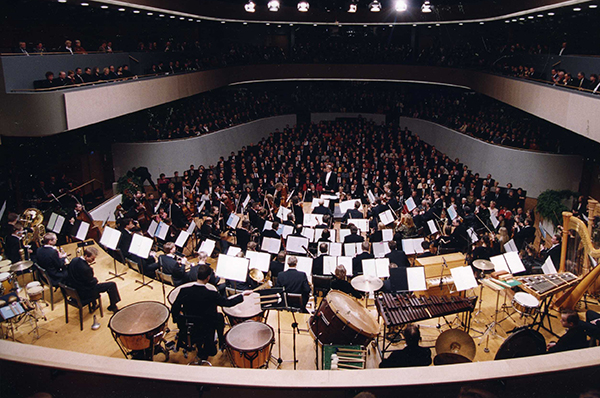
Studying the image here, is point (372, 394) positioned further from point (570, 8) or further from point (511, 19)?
point (511, 19)

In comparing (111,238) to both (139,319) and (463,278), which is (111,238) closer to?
(139,319)

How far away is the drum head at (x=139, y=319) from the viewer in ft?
19.5

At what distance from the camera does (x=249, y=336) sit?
5953mm

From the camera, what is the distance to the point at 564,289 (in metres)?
7.47

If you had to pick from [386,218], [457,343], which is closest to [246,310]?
[457,343]

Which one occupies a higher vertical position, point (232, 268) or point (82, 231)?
point (232, 268)

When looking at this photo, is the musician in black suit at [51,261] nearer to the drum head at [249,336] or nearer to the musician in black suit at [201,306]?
the musician in black suit at [201,306]

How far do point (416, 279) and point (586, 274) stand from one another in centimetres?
287

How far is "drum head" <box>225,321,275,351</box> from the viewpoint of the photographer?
18.9 ft

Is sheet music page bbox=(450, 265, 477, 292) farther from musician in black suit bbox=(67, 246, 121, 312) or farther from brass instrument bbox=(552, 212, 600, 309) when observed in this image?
musician in black suit bbox=(67, 246, 121, 312)

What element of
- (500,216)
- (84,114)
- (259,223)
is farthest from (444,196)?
(84,114)

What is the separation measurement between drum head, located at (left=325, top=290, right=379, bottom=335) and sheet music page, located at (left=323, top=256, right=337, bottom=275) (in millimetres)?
1422

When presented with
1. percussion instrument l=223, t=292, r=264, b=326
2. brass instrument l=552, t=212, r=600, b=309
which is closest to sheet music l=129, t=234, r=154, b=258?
percussion instrument l=223, t=292, r=264, b=326

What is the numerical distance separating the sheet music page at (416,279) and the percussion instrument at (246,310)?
2577 millimetres
